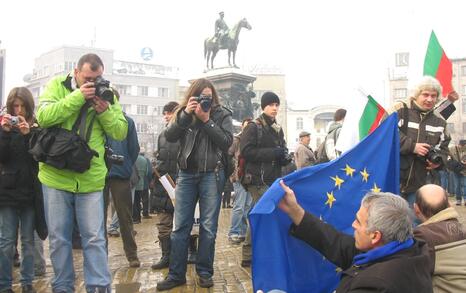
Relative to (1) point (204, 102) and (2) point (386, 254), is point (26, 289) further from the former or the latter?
(2) point (386, 254)

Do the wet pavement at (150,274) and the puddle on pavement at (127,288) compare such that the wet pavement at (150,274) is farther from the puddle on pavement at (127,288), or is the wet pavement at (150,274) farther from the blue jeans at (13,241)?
the blue jeans at (13,241)

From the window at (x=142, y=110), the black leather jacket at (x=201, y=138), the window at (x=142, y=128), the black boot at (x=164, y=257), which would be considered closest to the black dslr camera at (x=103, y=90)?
the black leather jacket at (x=201, y=138)

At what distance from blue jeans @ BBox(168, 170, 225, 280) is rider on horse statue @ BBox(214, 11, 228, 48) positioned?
21326 mm

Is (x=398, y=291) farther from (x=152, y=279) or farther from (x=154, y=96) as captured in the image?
(x=154, y=96)

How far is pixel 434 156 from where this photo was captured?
520 centimetres

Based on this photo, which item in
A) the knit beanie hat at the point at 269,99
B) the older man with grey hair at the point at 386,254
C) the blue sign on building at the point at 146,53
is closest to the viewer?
the older man with grey hair at the point at 386,254

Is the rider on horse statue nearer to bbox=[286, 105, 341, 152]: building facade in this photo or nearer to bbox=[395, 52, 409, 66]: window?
bbox=[395, 52, 409, 66]: window

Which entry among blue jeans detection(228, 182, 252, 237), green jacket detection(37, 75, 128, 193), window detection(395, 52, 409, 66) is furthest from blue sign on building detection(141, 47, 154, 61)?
green jacket detection(37, 75, 128, 193)

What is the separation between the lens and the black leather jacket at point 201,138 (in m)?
5.34

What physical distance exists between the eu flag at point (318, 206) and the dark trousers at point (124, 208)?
11.1 ft

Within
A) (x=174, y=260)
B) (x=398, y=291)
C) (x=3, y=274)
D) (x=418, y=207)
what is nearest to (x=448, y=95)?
(x=418, y=207)

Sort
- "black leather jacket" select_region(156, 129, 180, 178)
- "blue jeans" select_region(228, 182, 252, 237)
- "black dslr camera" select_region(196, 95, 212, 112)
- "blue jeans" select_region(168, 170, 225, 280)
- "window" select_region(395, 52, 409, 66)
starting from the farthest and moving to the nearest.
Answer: "window" select_region(395, 52, 409, 66) < "blue jeans" select_region(228, 182, 252, 237) < "black leather jacket" select_region(156, 129, 180, 178) < "blue jeans" select_region(168, 170, 225, 280) < "black dslr camera" select_region(196, 95, 212, 112)

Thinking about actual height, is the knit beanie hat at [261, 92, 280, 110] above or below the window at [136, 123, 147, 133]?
below

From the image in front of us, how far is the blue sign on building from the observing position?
10681cm
